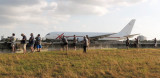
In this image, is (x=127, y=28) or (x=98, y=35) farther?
(x=127, y=28)

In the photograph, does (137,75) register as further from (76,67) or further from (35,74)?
(35,74)

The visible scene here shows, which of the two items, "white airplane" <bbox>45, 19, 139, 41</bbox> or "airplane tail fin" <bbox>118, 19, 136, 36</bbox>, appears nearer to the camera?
"white airplane" <bbox>45, 19, 139, 41</bbox>

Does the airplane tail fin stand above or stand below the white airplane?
above

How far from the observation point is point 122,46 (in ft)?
117

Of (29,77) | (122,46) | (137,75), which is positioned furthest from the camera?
(122,46)

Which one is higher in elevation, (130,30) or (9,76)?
(130,30)

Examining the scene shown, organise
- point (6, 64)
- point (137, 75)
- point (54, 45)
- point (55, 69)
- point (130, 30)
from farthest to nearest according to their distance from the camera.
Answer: point (130, 30) → point (54, 45) → point (6, 64) → point (55, 69) → point (137, 75)

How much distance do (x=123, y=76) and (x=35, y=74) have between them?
4.52 m

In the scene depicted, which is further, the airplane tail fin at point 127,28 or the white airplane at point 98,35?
the airplane tail fin at point 127,28

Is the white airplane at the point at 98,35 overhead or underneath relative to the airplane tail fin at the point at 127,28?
underneath

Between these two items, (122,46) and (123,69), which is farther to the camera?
(122,46)

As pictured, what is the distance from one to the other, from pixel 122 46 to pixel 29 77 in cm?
2931

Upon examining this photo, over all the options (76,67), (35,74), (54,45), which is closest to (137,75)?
(76,67)

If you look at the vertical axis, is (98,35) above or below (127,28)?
below
